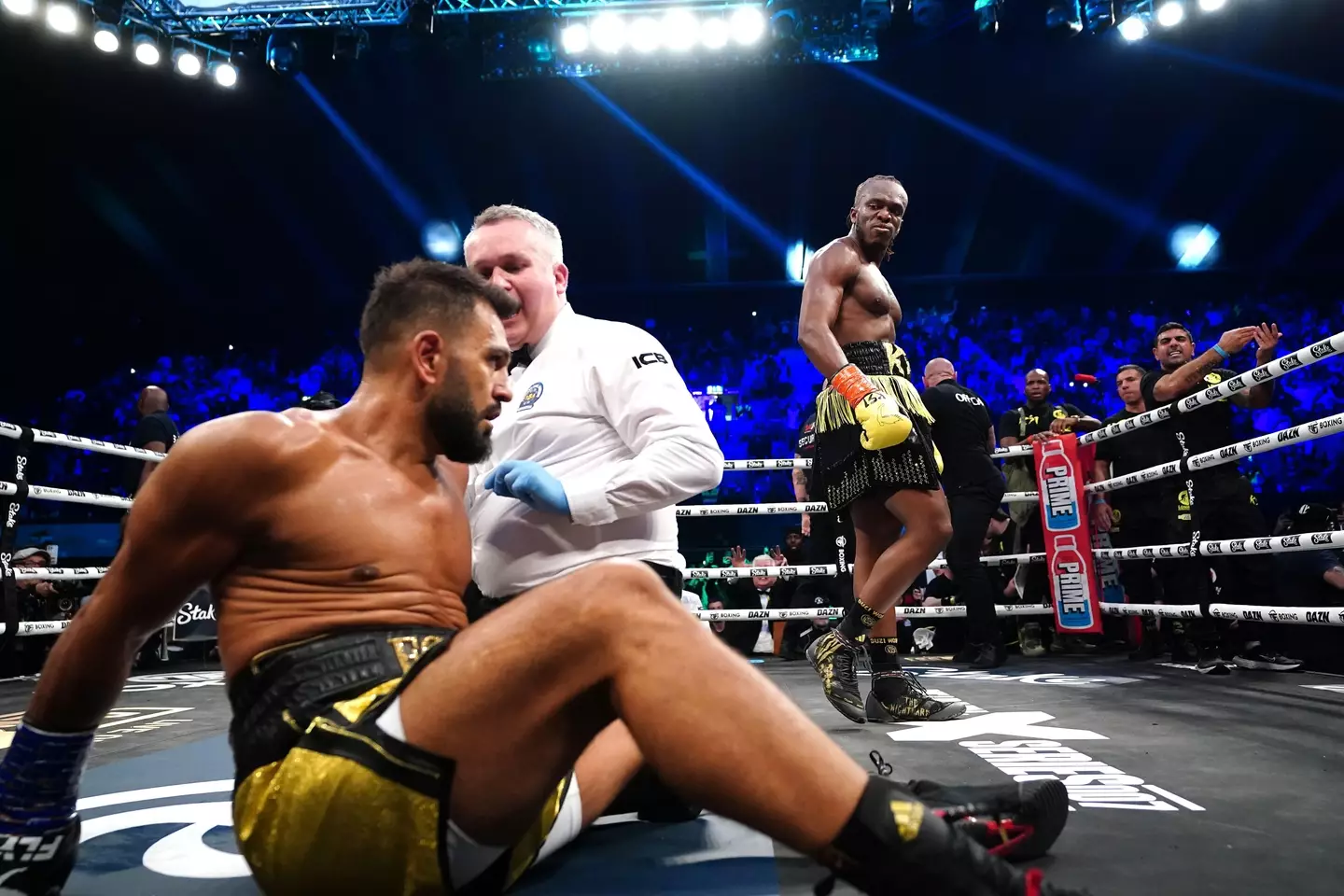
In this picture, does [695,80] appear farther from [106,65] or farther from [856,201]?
[856,201]

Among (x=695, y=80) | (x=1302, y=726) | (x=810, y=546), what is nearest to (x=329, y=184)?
(x=695, y=80)

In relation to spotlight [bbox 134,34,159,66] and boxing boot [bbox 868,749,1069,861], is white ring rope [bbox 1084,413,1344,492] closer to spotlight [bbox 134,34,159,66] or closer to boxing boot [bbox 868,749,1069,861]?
boxing boot [bbox 868,749,1069,861]

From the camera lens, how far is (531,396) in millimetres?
1315

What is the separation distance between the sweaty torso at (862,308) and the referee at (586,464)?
1.10m

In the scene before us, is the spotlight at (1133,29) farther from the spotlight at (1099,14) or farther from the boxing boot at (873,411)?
the boxing boot at (873,411)

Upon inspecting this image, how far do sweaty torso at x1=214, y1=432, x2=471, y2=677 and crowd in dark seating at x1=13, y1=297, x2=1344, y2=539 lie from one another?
262 inches

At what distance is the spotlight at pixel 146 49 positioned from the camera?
241 inches

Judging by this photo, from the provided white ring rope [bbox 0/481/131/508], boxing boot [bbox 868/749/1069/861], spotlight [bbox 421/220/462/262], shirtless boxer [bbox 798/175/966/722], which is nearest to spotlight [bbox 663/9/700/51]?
spotlight [bbox 421/220/462/262]

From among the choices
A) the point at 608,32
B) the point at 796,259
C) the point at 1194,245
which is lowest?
the point at 1194,245

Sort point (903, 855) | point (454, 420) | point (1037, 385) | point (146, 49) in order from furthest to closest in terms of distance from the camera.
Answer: point (146, 49)
point (1037, 385)
point (454, 420)
point (903, 855)

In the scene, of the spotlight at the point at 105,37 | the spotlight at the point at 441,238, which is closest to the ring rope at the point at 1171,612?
the spotlight at the point at 105,37

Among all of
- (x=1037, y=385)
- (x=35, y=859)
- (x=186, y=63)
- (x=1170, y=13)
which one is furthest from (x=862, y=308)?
(x=186, y=63)

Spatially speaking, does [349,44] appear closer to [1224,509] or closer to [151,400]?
[151,400]

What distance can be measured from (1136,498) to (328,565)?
11.7 ft
